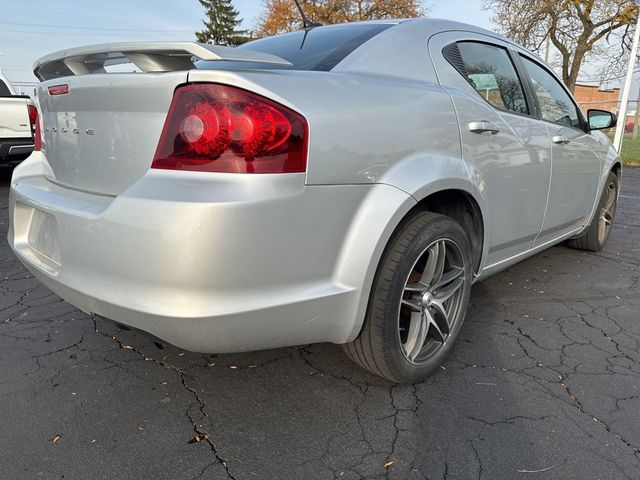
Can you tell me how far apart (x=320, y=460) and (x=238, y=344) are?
1.73 ft

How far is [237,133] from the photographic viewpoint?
1.50 meters

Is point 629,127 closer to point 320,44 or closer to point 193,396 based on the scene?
point 320,44

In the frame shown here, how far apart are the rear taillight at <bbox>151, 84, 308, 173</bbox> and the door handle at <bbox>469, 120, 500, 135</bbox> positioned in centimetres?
102

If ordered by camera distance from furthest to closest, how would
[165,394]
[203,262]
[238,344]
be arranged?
[165,394], [238,344], [203,262]

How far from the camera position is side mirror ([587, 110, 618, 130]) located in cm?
366

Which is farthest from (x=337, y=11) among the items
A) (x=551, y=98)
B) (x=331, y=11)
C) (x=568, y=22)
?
(x=551, y=98)

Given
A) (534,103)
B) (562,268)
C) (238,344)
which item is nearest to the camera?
(238,344)

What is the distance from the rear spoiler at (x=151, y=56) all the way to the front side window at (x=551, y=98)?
1980 mm

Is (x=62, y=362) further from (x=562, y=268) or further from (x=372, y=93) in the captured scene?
(x=562, y=268)

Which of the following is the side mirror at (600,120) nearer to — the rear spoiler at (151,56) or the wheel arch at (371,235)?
the wheel arch at (371,235)

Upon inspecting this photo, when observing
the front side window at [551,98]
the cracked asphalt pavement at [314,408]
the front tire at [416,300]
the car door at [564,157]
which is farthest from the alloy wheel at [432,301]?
the front side window at [551,98]

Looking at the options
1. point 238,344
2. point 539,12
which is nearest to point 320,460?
point 238,344

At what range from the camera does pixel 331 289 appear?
169cm

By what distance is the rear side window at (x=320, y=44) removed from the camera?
6.58 ft
